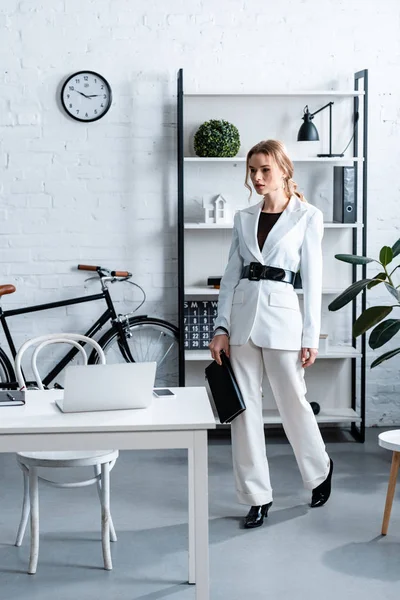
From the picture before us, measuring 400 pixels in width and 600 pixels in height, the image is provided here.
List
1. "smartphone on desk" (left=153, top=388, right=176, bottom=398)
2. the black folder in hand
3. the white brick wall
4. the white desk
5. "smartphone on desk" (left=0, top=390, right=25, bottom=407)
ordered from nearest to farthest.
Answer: the white desk, "smartphone on desk" (left=0, top=390, right=25, bottom=407), "smartphone on desk" (left=153, top=388, right=176, bottom=398), the black folder in hand, the white brick wall

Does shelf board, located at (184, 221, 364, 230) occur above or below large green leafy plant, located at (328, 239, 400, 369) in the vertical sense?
above

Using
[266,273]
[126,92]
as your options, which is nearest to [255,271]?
[266,273]

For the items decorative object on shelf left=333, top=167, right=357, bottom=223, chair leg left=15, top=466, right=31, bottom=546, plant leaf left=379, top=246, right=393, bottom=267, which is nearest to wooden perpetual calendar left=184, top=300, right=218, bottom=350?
decorative object on shelf left=333, top=167, right=357, bottom=223

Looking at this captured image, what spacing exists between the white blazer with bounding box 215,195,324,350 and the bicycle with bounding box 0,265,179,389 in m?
1.50

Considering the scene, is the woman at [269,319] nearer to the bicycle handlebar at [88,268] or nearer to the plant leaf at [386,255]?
the plant leaf at [386,255]

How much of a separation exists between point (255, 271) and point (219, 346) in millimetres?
348

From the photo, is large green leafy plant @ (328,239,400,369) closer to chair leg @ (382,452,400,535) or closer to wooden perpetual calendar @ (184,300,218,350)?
chair leg @ (382,452,400,535)

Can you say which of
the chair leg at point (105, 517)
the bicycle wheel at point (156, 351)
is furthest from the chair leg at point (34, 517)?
the bicycle wheel at point (156, 351)

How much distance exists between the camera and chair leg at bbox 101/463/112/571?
3090 mm

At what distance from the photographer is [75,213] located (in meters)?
5.13

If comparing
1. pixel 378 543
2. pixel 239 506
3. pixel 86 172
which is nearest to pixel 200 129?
pixel 86 172

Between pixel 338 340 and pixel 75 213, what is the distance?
5.84 feet

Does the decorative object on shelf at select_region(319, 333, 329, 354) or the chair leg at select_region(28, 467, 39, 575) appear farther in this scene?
the decorative object on shelf at select_region(319, 333, 329, 354)

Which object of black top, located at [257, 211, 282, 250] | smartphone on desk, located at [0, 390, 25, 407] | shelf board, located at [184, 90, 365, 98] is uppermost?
shelf board, located at [184, 90, 365, 98]
